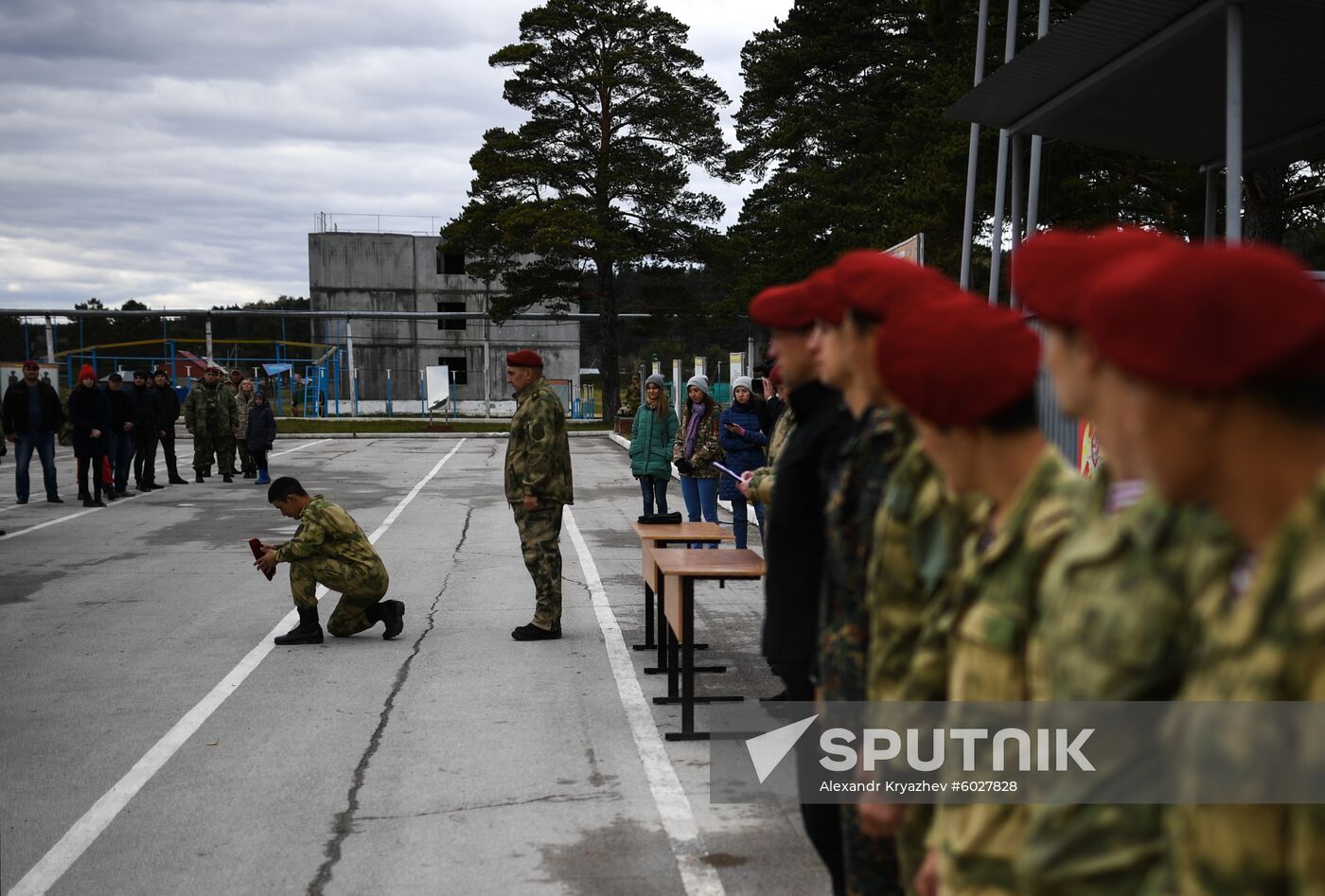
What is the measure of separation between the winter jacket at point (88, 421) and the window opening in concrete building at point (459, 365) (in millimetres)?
49238

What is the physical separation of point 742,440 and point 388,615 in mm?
4522

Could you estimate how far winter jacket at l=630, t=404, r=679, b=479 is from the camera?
43.7 ft

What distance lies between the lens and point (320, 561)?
8.11m

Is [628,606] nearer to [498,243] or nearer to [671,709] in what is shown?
[671,709]

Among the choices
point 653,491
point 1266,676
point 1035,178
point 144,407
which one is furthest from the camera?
point 144,407

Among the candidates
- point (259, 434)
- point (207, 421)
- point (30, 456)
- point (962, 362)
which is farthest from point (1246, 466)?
point (207, 421)

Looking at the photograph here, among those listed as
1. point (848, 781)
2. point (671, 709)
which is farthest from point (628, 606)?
point (848, 781)

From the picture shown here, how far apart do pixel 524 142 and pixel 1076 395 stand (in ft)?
149

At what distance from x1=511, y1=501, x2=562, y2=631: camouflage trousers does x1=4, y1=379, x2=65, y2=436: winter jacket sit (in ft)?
40.7

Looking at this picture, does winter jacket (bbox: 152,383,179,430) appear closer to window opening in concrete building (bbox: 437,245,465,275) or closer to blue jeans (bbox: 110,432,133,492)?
blue jeans (bbox: 110,432,133,492)

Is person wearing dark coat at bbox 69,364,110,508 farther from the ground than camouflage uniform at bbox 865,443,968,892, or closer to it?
closer to it

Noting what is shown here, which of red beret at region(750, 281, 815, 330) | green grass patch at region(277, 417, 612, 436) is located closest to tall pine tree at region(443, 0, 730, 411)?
green grass patch at region(277, 417, 612, 436)

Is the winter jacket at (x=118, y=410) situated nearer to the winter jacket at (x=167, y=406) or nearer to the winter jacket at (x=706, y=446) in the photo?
the winter jacket at (x=167, y=406)

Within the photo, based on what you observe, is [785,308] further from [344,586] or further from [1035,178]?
[1035,178]
